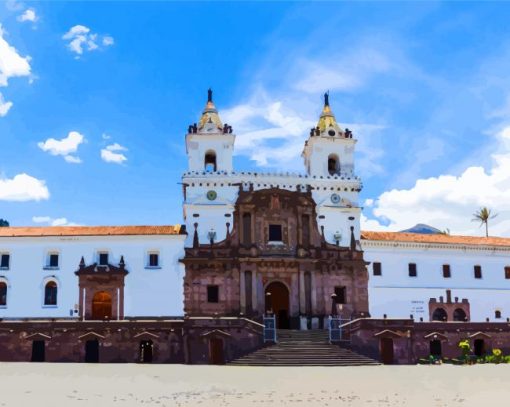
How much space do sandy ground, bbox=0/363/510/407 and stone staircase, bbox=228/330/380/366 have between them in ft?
6.52

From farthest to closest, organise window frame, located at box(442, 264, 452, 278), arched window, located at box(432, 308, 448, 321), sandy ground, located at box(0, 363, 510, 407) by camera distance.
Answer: window frame, located at box(442, 264, 452, 278), arched window, located at box(432, 308, 448, 321), sandy ground, located at box(0, 363, 510, 407)

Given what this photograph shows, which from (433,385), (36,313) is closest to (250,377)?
(433,385)

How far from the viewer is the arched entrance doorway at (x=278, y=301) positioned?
48.0 m

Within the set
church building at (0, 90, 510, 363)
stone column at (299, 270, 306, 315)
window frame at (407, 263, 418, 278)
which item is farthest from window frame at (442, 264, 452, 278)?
stone column at (299, 270, 306, 315)

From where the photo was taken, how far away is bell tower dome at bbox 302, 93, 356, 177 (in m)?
51.0

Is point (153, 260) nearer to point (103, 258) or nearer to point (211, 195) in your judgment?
point (103, 258)

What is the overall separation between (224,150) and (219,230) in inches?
239

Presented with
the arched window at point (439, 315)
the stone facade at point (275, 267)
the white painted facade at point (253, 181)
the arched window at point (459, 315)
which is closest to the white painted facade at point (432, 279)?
the arched window at point (439, 315)

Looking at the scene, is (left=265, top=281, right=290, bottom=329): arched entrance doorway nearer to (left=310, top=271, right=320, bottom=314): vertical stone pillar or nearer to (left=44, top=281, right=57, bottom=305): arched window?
(left=310, top=271, right=320, bottom=314): vertical stone pillar

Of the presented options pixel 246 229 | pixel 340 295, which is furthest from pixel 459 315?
pixel 246 229

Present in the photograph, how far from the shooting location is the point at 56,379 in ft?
92.5

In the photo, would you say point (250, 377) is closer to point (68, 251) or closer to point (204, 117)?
point (68, 251)

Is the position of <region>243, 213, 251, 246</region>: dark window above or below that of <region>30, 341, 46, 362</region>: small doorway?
above

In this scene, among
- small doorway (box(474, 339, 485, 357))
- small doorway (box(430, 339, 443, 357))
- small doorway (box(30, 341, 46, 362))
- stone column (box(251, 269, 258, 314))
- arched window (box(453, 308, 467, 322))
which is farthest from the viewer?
arched window (box(453, 308, 467, 322))
